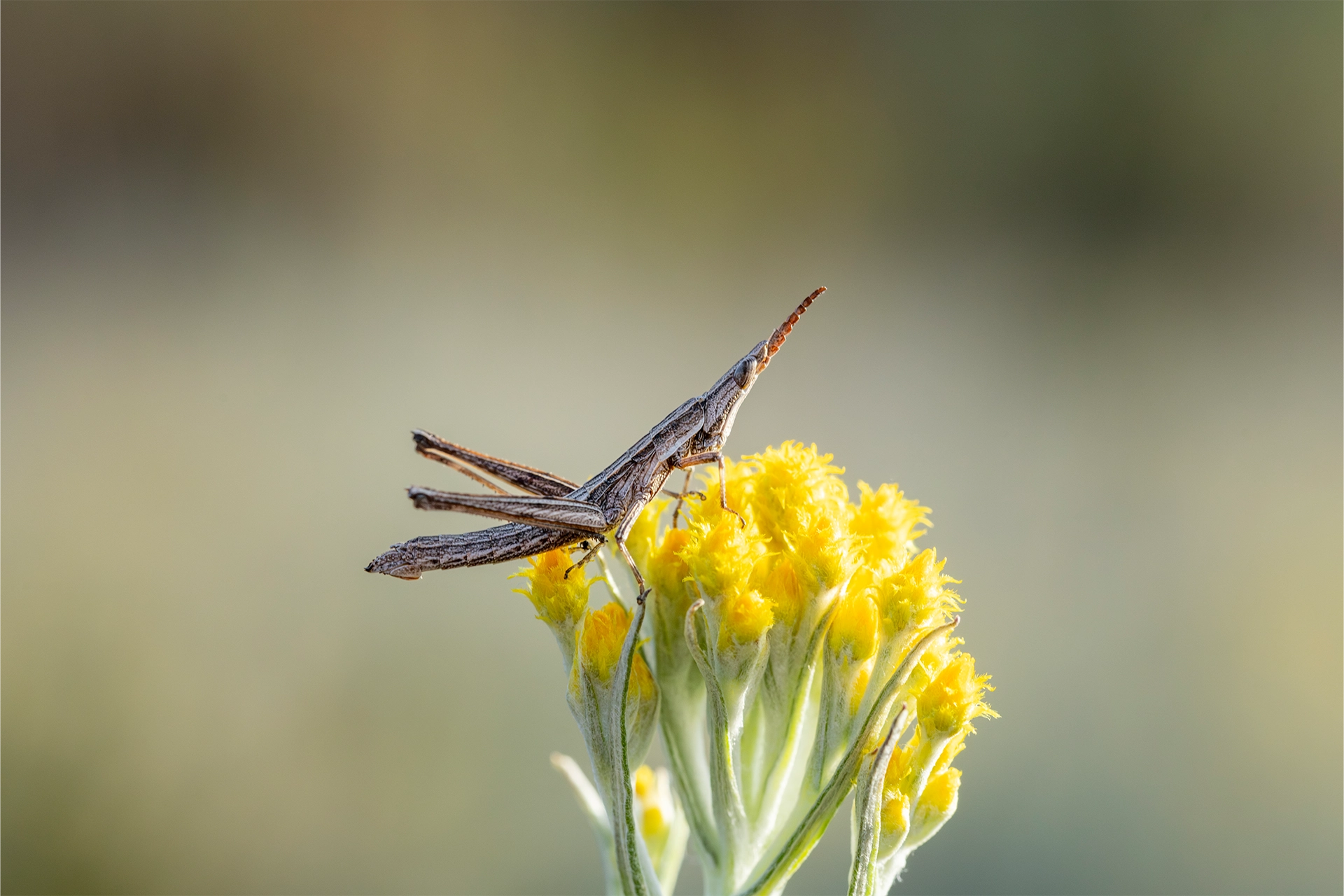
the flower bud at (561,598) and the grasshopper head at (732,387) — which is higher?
the grasshopper head at (732,387)

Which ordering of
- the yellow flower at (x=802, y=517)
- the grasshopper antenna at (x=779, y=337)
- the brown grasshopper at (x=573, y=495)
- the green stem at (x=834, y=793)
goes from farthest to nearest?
the grasshopper antenna at (x=779, y=337) < the brown grasshopper at (x=573, y=495) < the yellow flower at (x=802, y=517) < the green stem at (x=834, y=793)

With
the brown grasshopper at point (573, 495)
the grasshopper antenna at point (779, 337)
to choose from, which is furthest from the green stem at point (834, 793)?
the grasshopper antenna at point (779, 337)

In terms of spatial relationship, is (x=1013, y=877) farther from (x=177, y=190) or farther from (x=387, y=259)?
(x=177, y=190)

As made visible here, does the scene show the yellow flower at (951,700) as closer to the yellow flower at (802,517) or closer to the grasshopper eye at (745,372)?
the yellow flower at (802,517)

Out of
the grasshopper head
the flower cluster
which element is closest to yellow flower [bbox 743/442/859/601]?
the flower cluster

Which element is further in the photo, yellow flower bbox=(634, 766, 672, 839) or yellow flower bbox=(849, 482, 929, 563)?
yellow flower bbox=(634, 766, 672, 839)

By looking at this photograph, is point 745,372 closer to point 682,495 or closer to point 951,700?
point 682,495

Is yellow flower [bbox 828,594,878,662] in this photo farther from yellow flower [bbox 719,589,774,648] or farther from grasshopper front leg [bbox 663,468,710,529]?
grasshopper front leg [bbox 663,468,710,529]

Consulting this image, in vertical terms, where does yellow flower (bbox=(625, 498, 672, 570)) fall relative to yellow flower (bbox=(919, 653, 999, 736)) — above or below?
above
